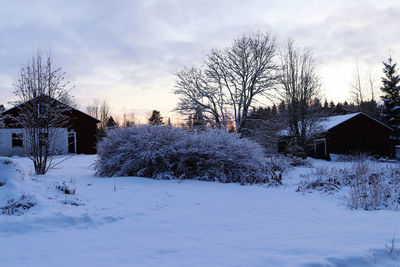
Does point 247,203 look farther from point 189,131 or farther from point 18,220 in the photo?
point 189,131

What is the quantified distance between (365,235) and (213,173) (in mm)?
5933

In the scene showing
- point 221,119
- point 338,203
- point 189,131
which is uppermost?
point 221,119

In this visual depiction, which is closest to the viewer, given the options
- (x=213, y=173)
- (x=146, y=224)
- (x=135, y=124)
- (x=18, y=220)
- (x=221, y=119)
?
(x=18, y=220)

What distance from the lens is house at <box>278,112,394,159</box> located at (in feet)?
95.8

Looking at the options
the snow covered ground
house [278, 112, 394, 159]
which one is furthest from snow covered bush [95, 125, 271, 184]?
house [278, 112, 394, 159]

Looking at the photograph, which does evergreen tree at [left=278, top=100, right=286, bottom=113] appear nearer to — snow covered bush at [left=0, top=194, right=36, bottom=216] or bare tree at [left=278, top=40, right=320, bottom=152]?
bare tree at [left=278, top=40, right=320, bottom=152]

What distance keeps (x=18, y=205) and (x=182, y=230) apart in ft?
8.55

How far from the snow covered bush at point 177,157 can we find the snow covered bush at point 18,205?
4492 mm

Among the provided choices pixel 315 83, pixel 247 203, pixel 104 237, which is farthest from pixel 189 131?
pixel 315 83

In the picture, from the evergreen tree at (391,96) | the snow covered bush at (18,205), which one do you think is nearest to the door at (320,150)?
the evergreen tree at (391,96)

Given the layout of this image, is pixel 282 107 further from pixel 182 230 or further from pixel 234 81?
pixel 182 230

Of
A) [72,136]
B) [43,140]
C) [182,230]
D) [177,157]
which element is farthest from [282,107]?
[182,230]

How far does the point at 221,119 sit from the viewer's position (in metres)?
23.4

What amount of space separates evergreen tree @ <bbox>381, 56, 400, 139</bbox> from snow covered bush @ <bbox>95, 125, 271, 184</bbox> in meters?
28.1
